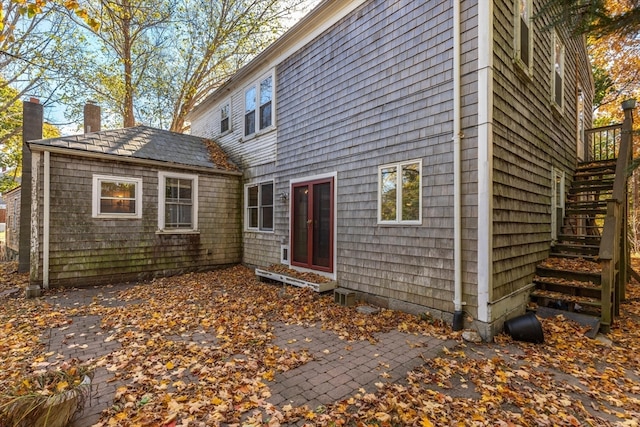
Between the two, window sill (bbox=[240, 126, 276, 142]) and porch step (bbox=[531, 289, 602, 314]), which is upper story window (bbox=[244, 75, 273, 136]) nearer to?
window sill (bbox=[240, 126, 276, 142])

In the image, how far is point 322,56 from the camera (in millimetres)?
7047

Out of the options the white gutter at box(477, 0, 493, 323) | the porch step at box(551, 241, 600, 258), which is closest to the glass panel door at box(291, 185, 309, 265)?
the white gutter at box(477, 0, 493, 323)

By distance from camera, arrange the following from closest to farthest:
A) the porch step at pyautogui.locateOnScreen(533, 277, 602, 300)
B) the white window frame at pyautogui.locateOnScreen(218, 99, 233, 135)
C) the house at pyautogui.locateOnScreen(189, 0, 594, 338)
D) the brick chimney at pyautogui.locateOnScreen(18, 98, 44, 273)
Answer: the house at pyautogui.locateOnScreen(189, 0, 594, 338)
the porch step at pyautogui.locateOnScreen(533, 277, 602, 300)
the brick chimney at pyautogui.locateOnScreen(18, 98, 44, 273)
the white window frame at pyautogui.locateOnScreen(218, 99, 233, 135)

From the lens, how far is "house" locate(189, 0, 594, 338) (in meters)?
4.42

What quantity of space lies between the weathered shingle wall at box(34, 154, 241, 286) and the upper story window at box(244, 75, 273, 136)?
186 cm

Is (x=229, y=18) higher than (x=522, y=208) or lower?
higher

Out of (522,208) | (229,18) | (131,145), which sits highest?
(229,18)

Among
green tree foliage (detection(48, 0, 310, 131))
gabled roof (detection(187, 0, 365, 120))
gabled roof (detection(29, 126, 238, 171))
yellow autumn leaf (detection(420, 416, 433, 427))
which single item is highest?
green tree foliage (detection(48, 0, 310, 131))

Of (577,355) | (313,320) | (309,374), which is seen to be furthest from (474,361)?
(313,320)

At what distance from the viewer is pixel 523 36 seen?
5.38 m

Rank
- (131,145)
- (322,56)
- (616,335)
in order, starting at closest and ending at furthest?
(616,335), (322,56), (131,145)

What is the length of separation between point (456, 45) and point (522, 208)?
2.89m

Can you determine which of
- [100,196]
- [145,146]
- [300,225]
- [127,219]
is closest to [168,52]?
[145,146]

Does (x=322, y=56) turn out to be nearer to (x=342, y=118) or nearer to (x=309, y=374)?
(x=342, y=118)
